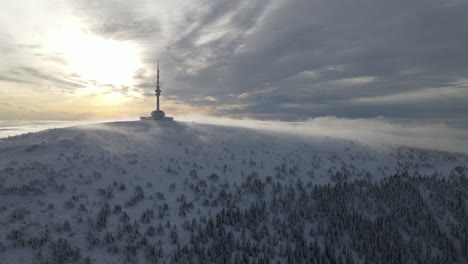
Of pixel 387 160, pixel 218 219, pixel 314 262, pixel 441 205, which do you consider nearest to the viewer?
pixel 314 262

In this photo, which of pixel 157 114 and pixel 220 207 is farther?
pixel 157 114

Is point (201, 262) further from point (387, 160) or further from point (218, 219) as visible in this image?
point (387, 160)

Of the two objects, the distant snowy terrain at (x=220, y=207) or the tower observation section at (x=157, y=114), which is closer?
the distant snowy terrain at (x=220, y=207)

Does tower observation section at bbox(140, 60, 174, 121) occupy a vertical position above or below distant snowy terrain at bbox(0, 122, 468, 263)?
above

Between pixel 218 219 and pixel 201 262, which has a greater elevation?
pixel 218 219

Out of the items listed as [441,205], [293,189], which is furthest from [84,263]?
[441,205]

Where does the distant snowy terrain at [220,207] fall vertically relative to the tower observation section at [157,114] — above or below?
below

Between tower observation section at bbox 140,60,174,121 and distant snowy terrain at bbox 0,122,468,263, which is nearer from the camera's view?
distant snowy terrain at bbox 0,122,468,263

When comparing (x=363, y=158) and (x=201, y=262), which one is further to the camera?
(x=363, y=158)
